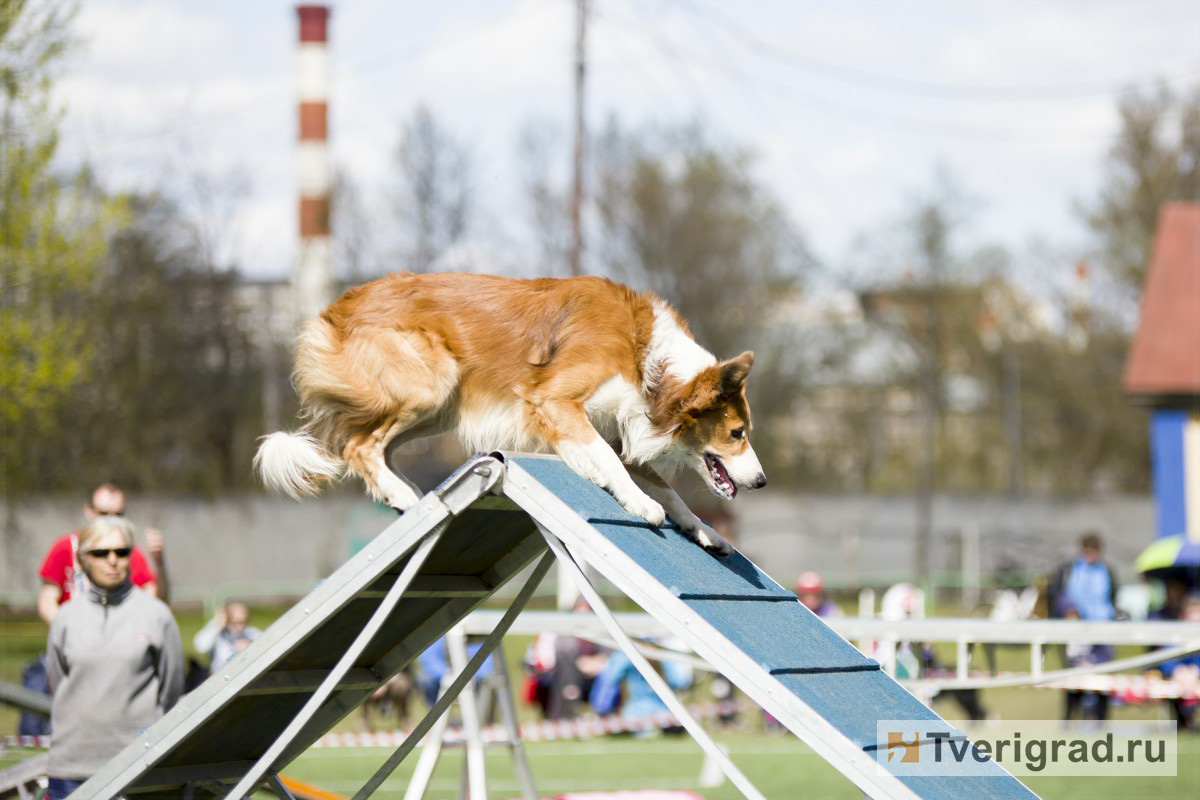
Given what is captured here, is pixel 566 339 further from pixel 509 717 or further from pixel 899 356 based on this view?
pixel 899 356

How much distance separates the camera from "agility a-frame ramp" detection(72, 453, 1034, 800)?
4602mm

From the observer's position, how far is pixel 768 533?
106 feet

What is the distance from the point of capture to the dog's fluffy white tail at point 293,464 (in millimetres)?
5555

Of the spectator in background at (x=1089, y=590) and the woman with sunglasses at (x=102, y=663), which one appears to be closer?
the woman with sunglasses at (x=102, y=663)

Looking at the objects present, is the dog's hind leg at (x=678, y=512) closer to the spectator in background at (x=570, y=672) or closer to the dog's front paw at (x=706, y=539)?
the dog's front paw at (x=706, y=539)

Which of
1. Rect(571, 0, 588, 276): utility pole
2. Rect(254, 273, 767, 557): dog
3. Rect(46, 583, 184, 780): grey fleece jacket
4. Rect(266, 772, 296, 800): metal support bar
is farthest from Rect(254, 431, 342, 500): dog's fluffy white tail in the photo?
Rect(571, 0, 588, 276): utility pole

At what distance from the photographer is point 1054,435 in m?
43.1

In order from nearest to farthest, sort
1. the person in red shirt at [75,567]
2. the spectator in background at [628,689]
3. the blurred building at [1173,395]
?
the person in red shirt at [75,567], the spectator in background at [628,689], the blurred building at [1173,395]

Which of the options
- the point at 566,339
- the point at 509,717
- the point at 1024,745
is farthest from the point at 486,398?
the point at 1024,745

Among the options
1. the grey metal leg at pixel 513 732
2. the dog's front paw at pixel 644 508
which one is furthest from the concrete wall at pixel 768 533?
the dog's front paw at pixel 644 508

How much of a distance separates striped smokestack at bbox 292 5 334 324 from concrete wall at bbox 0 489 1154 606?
20.6 feet

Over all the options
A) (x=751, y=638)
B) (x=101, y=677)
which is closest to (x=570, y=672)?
(x=101, y=677)

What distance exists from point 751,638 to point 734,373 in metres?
1.15

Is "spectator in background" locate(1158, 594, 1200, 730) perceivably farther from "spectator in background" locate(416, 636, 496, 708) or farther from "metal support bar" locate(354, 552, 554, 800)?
"metal support bar" locate(354, 552, 554, 800)
